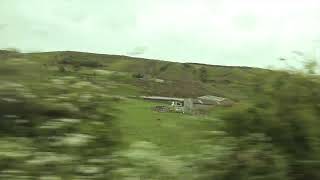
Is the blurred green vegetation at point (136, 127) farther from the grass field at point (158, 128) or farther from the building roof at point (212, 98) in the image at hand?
the building roof at point (212, 98)

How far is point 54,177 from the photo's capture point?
15.9 ft

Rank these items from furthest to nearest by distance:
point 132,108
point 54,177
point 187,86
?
1. point 187,86
2. point 132,108
3. point 54,177

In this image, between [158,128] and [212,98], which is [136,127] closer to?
[158,128]

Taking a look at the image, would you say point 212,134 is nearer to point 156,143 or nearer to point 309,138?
point 156,143

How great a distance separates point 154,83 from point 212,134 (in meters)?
1.29

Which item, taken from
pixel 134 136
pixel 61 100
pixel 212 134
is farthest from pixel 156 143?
pixel 61 100

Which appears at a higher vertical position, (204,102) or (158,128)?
(204,102)

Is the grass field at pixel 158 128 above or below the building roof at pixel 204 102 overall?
below

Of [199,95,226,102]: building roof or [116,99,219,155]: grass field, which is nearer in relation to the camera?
[116,99,219,155]: grass field

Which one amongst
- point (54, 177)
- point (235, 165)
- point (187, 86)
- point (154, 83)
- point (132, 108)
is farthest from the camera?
point (187, 86)

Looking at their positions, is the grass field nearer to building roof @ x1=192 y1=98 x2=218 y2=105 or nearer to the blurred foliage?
the blurred foliage

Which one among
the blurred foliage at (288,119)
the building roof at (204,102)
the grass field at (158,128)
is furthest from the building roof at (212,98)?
the grass field at (158,128)

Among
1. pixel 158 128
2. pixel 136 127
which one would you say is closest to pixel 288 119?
pixel 158 128

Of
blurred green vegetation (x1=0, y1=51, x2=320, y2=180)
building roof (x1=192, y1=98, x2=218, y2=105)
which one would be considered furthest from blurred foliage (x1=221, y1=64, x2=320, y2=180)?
building roof (x1=192, y1=98, x2=218, y2=105)
